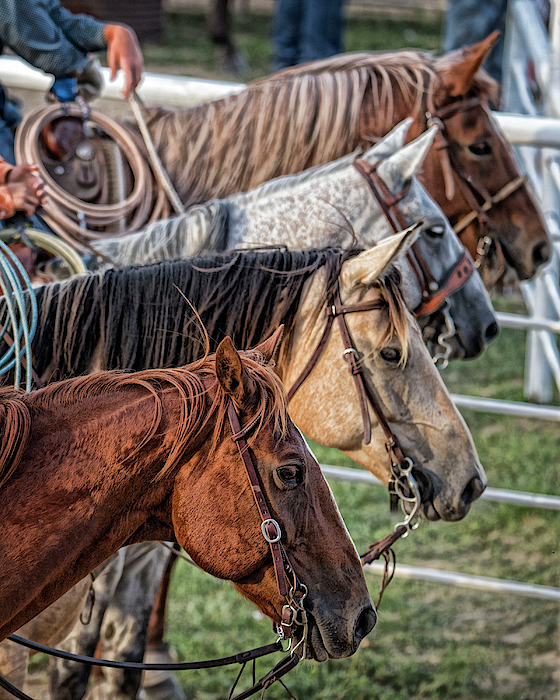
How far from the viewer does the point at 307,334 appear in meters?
2.29

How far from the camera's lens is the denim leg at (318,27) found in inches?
317

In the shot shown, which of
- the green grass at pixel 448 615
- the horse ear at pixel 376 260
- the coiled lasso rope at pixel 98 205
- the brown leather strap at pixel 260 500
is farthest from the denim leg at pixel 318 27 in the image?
the brown leather strap at pixel 260 500

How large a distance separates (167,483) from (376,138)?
7.84 ft

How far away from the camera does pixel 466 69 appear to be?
138 inches

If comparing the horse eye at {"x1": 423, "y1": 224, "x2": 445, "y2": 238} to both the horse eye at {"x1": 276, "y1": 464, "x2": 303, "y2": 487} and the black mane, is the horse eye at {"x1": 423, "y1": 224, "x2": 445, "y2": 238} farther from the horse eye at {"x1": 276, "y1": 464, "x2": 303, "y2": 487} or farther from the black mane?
the horse eye at {"x1": 276, "y1": 464, "x2": 303, "y2": 487}

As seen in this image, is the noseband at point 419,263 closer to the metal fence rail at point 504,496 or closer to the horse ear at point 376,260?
the horse ear at point 376,260

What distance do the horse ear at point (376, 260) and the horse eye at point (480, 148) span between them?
4.78 feet

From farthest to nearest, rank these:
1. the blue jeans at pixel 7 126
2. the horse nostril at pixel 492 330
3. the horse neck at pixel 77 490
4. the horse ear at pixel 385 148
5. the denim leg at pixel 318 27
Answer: the denim leg at pixel 318 27
the blue jeans at pixel 7 126
the horse nostril at pixel 492 330
the horse ear at pixel 385 148
the horse neck at pixel 77 490

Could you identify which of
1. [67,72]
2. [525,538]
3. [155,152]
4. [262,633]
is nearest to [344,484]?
[525,538]

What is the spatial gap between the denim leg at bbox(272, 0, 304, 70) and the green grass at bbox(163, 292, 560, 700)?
181 inches

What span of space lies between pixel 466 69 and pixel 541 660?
2.67 metres

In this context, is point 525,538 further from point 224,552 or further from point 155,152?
point 224,552

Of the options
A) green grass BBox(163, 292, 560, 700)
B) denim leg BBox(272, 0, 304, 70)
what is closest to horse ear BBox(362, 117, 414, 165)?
green grass BBox(163, 292, 560, 700)

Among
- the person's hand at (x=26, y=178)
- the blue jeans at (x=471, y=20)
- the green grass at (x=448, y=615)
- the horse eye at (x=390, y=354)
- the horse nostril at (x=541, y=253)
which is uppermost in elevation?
the person's hand at (x=26, y=178)
